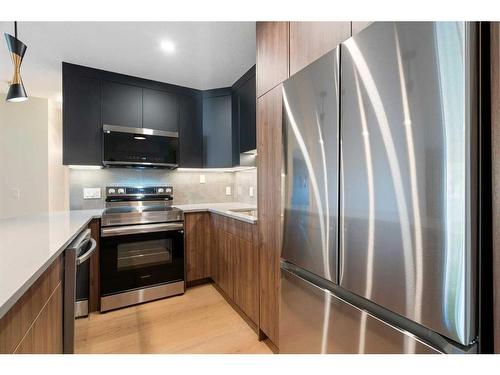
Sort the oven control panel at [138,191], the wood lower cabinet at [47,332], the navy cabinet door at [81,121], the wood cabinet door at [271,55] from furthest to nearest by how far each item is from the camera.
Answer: the oven control panel at [138,191]
the navy cabinet door at [81,121]
the wood cabinet door at [271,55]
the wood lower cabinet at [47,332]

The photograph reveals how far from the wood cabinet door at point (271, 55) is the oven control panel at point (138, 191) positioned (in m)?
1.79

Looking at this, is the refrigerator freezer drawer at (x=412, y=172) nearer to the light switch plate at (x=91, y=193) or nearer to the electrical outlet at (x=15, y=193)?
the light switch plate at (x=91, y=193)

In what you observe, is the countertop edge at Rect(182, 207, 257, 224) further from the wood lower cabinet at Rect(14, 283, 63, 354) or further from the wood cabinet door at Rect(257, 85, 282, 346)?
the wood lower cabinet at Rect(14, 283, 63, 354)

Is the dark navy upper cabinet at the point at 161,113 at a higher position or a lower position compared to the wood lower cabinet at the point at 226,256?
higher

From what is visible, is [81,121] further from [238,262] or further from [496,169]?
[496,169]

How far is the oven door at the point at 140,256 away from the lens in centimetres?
210

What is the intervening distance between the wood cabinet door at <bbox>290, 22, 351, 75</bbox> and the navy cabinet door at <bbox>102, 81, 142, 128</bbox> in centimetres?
196

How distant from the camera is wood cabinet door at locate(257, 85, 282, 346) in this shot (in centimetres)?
145

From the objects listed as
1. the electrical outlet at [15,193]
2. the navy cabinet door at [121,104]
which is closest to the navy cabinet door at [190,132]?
the navy cabinet door at [121,104]

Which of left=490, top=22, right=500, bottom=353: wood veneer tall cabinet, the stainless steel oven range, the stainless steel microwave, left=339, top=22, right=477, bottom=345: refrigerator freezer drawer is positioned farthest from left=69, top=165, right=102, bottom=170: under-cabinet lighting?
left=490, top=22, right=500, bottom=353: wood veneer tall cabinet

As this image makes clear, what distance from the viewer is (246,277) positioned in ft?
6.26

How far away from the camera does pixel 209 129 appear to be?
9.64 ft

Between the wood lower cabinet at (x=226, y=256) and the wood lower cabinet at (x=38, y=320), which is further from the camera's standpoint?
the wood lower cabinet at (x=226, y=256)

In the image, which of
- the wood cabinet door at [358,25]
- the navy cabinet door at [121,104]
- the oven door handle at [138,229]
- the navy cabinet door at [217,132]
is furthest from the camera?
the navy cabinet door at [217,132]
